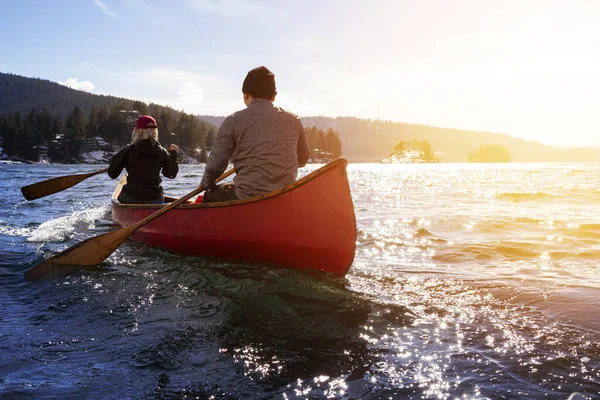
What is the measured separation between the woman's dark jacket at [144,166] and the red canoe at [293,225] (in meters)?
2.13

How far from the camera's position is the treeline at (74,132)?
85.8 metres

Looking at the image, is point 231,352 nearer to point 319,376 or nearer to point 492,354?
point 319,376

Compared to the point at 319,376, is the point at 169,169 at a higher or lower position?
higher

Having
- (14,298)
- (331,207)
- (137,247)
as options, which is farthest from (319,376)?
(137,247)

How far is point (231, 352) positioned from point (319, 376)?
0.73 meters

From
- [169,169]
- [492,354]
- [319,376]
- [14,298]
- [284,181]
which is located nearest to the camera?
[319,376]

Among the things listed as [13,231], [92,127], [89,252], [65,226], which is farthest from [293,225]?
[92,127]

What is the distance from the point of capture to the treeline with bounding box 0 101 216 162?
3376 inches

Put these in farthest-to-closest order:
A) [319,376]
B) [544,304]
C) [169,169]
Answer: [169,169] < [544,304] < [319,376]

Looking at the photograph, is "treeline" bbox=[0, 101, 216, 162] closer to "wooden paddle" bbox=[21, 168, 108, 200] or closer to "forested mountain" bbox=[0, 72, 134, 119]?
"forested mountain" bbox=[0, 72, 134, 119]

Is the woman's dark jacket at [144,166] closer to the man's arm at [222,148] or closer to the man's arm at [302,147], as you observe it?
the man's arm at [222,148]

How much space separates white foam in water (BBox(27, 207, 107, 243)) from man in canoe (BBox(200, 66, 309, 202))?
15.2 ft

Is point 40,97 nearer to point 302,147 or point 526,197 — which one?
point 526,197

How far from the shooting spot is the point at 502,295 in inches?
179
